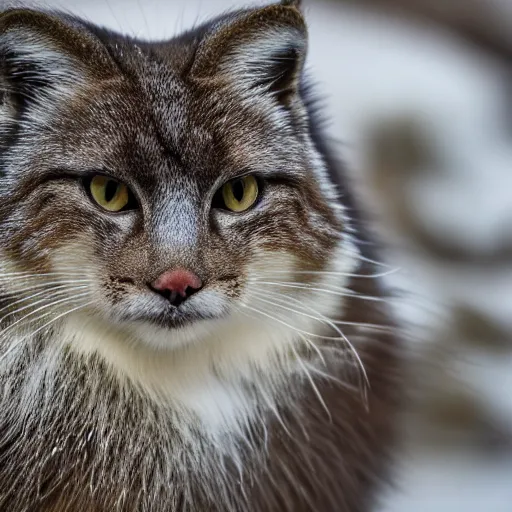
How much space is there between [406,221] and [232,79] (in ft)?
1.49

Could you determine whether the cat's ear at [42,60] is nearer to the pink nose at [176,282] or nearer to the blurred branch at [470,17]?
the pink nose at [176,282]

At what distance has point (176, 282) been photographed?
0.65 metres

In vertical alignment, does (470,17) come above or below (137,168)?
above

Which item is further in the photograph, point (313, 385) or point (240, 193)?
point (313, 385)

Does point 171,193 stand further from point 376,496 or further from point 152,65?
point 376,496

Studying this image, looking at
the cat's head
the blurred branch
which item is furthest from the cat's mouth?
the blurred branch

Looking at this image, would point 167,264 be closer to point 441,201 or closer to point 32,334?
point 32,334

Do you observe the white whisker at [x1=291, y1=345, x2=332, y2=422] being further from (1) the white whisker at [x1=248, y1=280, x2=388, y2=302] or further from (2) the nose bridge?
(2) the nose bridge

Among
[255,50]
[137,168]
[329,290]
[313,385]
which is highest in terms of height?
[255,50]

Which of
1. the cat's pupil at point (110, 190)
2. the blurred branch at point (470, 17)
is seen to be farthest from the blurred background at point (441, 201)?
the cat's pupil at point (110, 190)

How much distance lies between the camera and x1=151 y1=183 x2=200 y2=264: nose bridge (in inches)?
26.0

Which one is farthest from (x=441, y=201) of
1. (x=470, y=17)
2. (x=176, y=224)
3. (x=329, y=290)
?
(x=176, y=224)

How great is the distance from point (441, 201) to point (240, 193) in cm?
50

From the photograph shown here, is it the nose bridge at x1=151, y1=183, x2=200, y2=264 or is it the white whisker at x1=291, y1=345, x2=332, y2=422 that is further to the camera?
the white whisker at x1=291, y1=345, x2=332, y2=422
